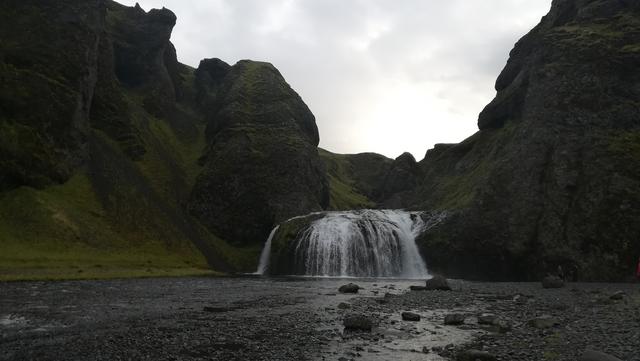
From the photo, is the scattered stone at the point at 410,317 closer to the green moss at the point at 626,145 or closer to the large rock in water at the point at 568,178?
the large rock in water at the point at 568,178

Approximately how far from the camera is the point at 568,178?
66.7 meters

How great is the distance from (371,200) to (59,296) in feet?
492

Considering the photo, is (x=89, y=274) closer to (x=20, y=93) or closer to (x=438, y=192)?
(x=20, y=93)

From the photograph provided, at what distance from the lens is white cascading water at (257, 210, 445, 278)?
240ft

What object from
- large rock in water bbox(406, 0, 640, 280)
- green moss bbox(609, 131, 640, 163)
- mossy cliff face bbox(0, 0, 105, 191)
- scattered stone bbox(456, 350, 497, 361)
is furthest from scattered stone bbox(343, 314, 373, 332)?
mossy cliff face bbox(0, 0, 105, 191)

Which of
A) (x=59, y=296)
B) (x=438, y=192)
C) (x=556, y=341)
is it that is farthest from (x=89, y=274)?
(x=438, y=192)

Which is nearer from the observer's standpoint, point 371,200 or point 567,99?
point 567,99

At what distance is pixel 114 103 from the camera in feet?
341

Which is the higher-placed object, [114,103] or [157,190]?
[114,103]

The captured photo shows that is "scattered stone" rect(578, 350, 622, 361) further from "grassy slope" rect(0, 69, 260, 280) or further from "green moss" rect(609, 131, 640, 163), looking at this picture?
"green moss" rect(609, 131, 640, 163)

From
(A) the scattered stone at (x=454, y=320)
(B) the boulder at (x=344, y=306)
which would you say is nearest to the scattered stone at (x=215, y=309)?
(B) the boulder at (x=344, y=306)

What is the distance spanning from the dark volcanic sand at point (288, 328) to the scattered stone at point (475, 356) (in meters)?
0.79

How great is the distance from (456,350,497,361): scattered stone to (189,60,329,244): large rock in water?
82.6 meters

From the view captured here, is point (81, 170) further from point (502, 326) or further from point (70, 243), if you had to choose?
point (502, 326)
